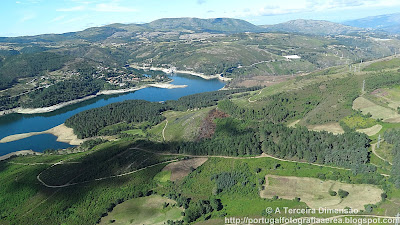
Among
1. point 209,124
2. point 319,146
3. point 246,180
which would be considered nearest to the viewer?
point 246,180

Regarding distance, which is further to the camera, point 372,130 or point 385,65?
point 385,65

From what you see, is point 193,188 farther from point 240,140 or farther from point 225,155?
point 240,140

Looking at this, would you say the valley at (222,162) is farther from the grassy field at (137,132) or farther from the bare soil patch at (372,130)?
the grassy field at (137,132)

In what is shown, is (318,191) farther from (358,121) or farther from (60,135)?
(60,135)

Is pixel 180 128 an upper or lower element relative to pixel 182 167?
upper

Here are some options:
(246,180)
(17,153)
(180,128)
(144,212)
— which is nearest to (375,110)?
(246,180)

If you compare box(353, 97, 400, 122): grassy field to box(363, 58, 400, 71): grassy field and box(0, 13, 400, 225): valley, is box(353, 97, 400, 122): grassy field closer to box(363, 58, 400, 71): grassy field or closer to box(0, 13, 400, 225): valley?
box(0, 13, 400, 225): valley

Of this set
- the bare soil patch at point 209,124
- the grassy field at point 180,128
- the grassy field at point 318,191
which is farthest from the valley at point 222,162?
the grassy field at point 180,128

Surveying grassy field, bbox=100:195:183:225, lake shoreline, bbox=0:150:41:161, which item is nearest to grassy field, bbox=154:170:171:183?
grassy field, bbox=100:195:183:225
